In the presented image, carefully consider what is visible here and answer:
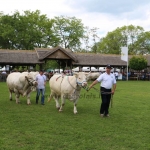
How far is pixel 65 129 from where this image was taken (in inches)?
272

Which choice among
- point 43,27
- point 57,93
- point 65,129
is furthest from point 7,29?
point 65,129

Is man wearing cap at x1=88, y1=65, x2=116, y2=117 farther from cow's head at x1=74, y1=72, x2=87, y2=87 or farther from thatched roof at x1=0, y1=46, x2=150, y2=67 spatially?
thatched roof at x1=0, y1=46, x2=150, y2=67

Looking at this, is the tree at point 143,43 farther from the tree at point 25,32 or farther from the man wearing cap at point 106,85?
the man wearing cap at point 106,85

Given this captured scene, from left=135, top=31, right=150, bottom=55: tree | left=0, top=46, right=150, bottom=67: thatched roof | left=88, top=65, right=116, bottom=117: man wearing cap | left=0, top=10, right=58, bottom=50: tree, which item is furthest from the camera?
left=135, top=31, right=150, bottom=55: tree

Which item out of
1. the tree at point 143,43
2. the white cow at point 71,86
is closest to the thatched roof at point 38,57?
the white cow at point 71,86

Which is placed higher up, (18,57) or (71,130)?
(18,57)

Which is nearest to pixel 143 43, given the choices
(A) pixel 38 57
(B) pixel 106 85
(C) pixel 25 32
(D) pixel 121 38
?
(D) pixel 121 38

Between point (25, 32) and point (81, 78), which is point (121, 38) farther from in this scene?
point (81, 78)

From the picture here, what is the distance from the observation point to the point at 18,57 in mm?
34500

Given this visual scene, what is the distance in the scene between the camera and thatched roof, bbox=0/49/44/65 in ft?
109

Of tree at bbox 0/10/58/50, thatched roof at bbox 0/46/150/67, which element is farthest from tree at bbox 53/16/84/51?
thatched roof at bbox 0/46/150/67

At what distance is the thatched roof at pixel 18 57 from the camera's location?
33.4 m

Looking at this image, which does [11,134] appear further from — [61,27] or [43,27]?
[61,27]

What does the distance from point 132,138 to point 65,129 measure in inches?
77.7
